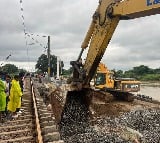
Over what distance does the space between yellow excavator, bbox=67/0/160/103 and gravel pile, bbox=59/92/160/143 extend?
2.00 feet

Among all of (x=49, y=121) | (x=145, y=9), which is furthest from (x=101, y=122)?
(x=145, y=9)

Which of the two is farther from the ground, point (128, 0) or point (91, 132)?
point (128, 0)

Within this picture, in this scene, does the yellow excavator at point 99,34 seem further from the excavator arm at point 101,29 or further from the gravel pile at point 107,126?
the gravel pile at point 107,126

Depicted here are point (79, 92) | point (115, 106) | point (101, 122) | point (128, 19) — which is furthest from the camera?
point (115, 106)

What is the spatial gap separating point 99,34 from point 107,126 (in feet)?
9.56

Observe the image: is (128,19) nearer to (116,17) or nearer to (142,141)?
(116,17)

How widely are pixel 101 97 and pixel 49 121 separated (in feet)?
21.6

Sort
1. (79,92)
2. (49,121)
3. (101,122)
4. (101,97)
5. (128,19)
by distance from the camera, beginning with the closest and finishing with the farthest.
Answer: (49,121) → (128,19) → (101,122) → (79,92) → (101,97)

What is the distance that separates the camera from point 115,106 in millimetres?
15164

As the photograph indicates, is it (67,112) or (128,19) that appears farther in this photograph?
(67,112)

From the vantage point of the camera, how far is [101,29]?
12.1 metres

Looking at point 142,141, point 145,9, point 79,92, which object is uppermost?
point 145,9

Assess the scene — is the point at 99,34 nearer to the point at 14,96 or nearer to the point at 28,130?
the point at 14,96

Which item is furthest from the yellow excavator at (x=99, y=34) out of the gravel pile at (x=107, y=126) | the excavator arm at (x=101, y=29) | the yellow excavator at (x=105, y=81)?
the yellow excavator at (x=105, y=81)
